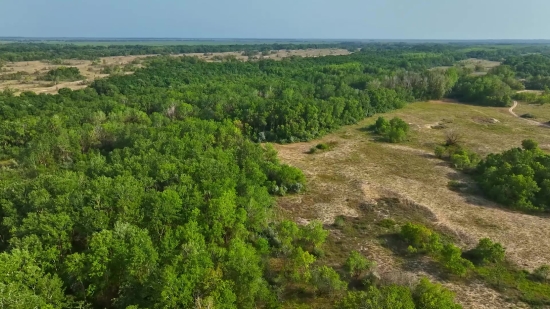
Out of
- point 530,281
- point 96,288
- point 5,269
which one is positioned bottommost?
point 530,281

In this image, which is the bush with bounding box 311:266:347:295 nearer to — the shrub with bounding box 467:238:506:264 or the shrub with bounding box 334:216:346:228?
the shrub with bounding box 334:216:346:228

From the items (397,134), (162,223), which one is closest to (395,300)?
(162,223)

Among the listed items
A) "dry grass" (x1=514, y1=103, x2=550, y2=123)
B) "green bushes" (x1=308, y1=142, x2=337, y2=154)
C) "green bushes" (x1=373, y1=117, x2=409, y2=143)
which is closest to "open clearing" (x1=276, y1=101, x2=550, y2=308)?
"green bushes" (x1=308, y1=142, x2=337, y2=154)

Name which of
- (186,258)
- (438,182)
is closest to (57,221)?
(186,258)

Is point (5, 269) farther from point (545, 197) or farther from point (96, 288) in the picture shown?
point (545, 197)

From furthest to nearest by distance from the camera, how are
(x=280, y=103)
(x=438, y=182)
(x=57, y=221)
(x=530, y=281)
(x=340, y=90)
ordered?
1. (x=340, y=90)
2. (x=280, y=103)
3. (x=438, y=182)
4. (x=530, y=281)
5. (x=57, y=221)
